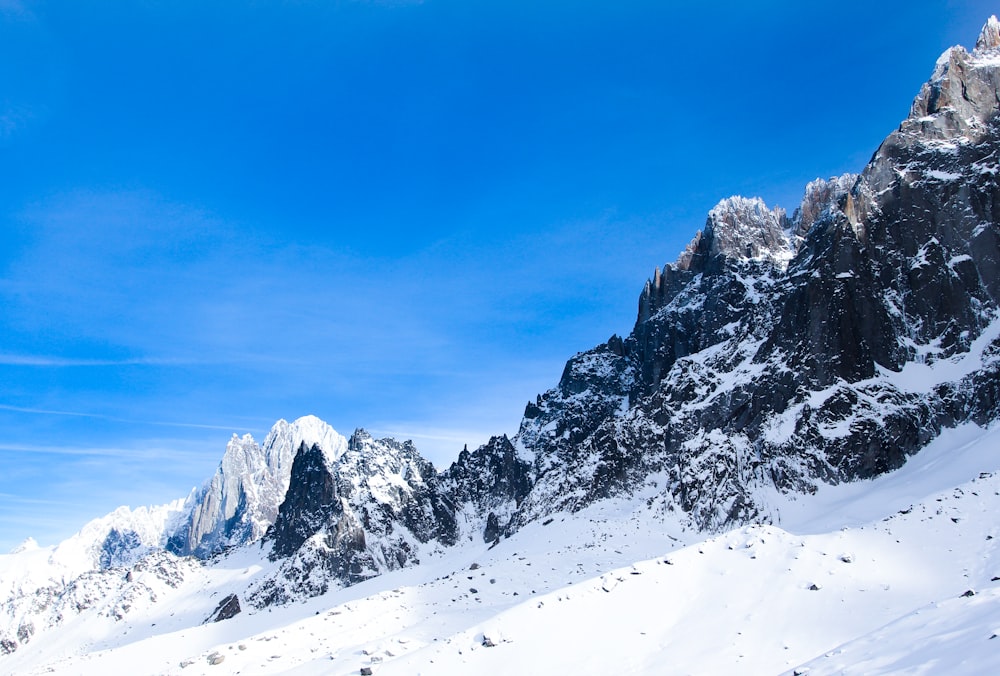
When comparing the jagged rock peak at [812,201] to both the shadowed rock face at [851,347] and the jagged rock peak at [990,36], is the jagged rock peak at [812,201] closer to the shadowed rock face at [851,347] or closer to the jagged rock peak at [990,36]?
the shadowed rock face at [851,347]

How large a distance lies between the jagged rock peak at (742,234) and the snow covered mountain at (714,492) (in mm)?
570

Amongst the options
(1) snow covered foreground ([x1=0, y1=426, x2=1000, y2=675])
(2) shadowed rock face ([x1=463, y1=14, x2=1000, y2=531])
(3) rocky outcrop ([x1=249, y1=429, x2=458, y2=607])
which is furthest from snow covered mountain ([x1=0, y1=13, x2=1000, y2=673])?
(3) rocky outcrop ([x1=249, y1=429, x2=458, y2=607])

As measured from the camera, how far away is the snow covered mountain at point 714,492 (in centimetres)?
2392

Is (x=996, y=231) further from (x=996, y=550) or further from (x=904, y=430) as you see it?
(x=996, y=550)

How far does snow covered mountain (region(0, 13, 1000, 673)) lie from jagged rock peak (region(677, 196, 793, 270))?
A: 0.57 meters

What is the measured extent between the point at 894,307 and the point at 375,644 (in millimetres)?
76290

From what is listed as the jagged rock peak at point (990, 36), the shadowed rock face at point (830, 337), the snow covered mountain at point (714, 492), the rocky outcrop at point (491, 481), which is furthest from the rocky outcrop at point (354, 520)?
the jagged rock peak at point (990, 36)

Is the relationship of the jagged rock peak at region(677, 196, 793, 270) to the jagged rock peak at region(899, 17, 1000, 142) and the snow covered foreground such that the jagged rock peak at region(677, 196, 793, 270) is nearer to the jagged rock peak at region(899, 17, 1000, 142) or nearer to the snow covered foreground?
the jagged rock peak at region(899, 17, 1000, 142)

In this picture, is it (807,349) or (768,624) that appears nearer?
(768,624)

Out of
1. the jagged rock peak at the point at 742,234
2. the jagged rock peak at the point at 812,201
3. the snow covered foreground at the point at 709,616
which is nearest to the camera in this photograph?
the snow covered foreground at the point at 709,616

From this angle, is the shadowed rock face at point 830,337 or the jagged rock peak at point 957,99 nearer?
the shadowed rock face at point 830,337

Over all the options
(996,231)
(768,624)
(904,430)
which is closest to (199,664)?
(768,624)

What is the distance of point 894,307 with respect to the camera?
7750 centimetres

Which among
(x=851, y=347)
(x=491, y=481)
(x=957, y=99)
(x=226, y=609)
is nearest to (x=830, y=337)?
(x=851, y=347)
